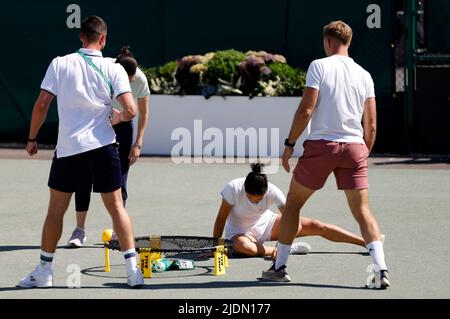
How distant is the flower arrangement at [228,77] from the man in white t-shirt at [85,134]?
29.7 ft

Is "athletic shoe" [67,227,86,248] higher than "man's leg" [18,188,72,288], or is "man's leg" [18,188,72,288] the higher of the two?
"man's leg" [18,188,72,288]

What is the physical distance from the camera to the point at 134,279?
8180mm

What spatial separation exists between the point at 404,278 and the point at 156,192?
5429mm

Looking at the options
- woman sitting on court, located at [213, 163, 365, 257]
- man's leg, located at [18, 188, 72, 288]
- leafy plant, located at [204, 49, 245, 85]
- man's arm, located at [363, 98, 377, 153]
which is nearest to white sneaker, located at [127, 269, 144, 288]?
man's leg, located at [18, 188, 72, 288]

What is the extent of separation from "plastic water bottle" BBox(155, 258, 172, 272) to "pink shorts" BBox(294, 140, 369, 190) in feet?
4.54

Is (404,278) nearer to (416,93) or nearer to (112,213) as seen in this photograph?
(112,213)

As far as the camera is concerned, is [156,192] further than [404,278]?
Yes

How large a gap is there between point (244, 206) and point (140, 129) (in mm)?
1116

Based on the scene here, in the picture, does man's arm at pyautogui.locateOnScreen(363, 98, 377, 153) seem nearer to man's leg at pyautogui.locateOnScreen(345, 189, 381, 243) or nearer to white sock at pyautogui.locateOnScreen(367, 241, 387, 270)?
man's leg at pyautogui.locateOnScreen(345, 189, 381, 243)

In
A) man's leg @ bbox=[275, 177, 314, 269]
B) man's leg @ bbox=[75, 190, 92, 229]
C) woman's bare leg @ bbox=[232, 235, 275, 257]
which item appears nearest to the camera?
man's leg @ bbox=[275, 177, 314, 269]

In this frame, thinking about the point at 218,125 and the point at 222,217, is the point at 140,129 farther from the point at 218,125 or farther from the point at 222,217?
the point at 218,125

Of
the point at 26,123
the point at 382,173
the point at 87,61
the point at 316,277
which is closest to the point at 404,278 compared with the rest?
the point at 316,277

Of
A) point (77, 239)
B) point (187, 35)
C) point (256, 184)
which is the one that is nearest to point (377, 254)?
point (256, 184)

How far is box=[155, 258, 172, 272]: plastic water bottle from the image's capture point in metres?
9.07
